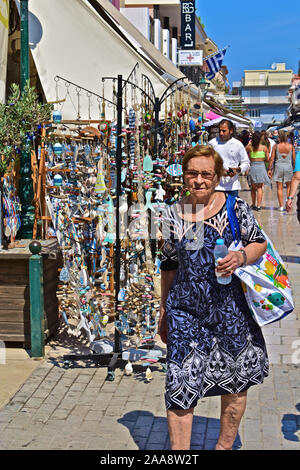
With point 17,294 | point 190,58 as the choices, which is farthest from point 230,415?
point 190,58

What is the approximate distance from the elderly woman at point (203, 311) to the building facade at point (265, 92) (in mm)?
149599

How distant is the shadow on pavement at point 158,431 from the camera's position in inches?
165

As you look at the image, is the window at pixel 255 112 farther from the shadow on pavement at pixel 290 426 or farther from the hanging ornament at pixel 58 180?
the shadow on pavement at pixel 290 426

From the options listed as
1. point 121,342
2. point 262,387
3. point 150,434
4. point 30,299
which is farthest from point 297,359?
point 30,299

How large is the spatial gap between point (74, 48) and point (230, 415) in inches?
273

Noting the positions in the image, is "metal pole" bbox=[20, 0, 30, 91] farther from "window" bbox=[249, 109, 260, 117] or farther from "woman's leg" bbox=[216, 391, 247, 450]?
"window" bbox=[249, 109, 260, 117]

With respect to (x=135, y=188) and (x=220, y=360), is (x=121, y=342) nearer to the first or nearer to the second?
(x=135, y=188)

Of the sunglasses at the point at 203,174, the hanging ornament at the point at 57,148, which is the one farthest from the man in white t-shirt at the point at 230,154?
the sunglasses at the point at 203,174

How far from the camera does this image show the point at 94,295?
585cm

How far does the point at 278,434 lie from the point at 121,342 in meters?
1.87

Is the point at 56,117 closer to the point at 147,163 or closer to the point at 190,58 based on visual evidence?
the point at 147,163

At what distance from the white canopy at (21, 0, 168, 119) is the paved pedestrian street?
4593mm

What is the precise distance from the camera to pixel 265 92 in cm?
15175
